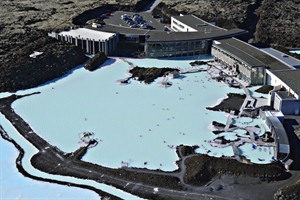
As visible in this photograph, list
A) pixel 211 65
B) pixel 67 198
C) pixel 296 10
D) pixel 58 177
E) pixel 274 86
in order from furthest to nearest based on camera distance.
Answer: pixel 296 10
pixel 211 65
pixel 274 86
pixel 58 177
pixel 67 198

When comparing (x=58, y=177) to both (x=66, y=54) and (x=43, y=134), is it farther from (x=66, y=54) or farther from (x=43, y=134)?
(x=66, y=54)

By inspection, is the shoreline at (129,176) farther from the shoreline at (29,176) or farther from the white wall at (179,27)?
the white wall at (179,27)

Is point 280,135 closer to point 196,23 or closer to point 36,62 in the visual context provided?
point 36,62

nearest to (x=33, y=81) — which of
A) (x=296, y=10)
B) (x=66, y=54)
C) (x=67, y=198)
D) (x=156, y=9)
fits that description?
(x=66, y=54)

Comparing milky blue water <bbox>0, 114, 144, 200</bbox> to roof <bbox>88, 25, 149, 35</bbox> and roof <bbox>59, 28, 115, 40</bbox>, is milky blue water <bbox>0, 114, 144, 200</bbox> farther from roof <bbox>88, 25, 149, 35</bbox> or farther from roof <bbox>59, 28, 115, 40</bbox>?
roof <bbox>88, 25, 149, 35</bbox>

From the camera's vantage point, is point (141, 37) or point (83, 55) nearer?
point (83, 55)

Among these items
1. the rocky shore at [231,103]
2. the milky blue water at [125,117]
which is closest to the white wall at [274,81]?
the rocky shore at [231,103]
